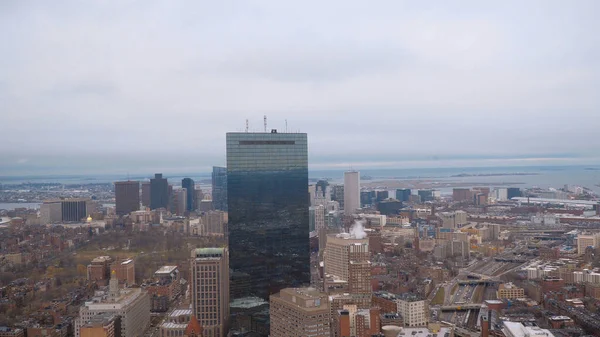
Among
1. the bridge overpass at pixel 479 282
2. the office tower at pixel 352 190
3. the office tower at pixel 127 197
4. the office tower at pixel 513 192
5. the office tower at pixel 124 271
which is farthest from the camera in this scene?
the office tower at pixel 513 192

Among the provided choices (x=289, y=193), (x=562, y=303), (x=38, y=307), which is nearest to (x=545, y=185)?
(x=562, y=303)

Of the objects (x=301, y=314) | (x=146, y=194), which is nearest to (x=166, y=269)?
(x=146, y=194)

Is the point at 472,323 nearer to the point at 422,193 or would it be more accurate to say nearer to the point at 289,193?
the point at 289,193

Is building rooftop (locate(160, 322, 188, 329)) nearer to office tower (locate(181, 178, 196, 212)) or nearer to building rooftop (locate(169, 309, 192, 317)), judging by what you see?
building rooftop (locate(169, 309, 192, 317))

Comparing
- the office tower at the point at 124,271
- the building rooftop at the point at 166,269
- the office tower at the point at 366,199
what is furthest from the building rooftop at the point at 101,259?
the office tower at the point at 366,199

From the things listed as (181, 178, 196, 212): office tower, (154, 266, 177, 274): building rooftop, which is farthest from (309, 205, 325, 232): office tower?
(154, 266, 177, 274): building rooftop

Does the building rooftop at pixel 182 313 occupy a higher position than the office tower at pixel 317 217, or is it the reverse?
the office tower at pixel 317 217

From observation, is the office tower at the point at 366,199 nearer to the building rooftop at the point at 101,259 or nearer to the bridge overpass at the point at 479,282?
the bridge overpass at the point at 479,282

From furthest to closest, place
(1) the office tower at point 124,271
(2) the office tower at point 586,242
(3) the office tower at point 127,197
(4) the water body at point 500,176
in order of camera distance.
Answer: (4) the water body at point 500,176 < (3) the office tower at point 127,197 < (2) the office tower at point 586,242 < (1) the office tower at point 124,271
